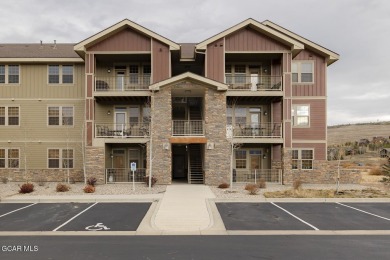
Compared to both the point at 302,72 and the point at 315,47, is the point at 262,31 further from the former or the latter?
the point at 302,72

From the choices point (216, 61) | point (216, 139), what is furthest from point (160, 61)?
point (216, 139)

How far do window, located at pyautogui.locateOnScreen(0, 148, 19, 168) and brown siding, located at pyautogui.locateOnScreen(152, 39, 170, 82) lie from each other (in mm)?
13745

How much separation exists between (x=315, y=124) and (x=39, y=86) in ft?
77.7

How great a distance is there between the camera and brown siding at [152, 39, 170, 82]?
23.8m

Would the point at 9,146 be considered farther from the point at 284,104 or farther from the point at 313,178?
the point at 313,178

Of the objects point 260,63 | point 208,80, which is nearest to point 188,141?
point 208,80

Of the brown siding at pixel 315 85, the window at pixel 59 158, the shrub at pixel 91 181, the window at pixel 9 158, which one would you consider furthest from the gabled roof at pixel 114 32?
the brown siding at pixel 315 85

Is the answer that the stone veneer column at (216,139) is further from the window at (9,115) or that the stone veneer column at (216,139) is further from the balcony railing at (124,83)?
the window at (9,115)

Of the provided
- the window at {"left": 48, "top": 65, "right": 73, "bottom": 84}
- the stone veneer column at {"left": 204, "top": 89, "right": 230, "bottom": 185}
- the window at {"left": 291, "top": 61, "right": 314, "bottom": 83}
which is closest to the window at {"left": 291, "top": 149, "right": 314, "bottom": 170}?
the window at {"left": 291, "top": 61, "right": 314, "bottom": 83}

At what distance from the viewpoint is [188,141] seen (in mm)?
22672

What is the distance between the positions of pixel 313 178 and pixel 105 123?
17.9m

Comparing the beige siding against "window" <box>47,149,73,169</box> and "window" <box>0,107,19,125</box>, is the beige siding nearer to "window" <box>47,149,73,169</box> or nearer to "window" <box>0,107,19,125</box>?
"window" <box>0,107,19,125</box>

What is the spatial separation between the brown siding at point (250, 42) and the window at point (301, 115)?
5.34 meters

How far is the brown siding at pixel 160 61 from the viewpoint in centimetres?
2381
